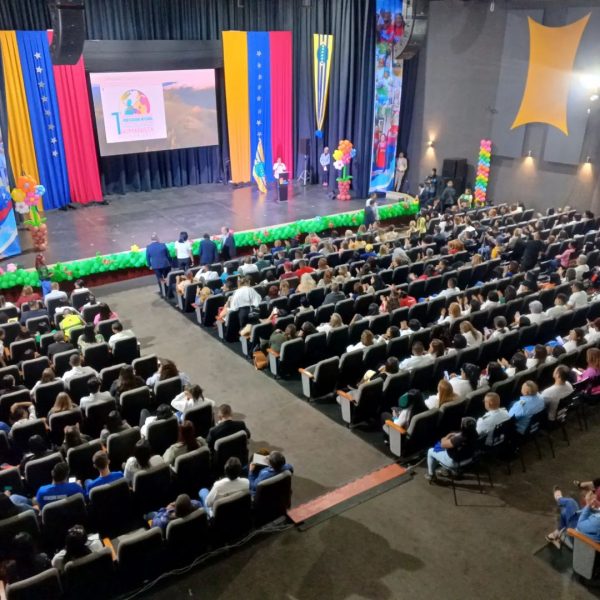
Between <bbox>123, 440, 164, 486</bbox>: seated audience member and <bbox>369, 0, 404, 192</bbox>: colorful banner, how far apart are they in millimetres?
14072

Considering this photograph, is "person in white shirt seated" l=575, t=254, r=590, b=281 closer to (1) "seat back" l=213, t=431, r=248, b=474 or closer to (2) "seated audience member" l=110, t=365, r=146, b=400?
(1) "seat back" l=213, t=431, r=248, b=474

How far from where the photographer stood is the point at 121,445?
562 cm

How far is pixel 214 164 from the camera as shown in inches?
754

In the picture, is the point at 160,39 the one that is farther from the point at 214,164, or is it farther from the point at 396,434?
the point at 396,434

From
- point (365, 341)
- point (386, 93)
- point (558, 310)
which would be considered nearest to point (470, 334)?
point (365, 341)

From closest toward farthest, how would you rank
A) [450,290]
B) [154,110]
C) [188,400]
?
[188,400] → [450,290] → [154,110]

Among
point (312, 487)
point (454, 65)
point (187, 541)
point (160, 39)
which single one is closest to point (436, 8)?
point (454, 65)

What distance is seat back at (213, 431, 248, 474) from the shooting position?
5.56 m

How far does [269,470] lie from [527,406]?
2615 millimetres

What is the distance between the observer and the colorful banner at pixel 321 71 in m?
17.8

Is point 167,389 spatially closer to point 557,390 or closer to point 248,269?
point 557,390

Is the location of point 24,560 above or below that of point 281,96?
below

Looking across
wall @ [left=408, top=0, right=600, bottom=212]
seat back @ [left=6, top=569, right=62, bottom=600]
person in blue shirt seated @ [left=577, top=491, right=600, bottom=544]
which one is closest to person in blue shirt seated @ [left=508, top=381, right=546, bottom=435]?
person in blue shirt seated @ [left=577, top=491, right=600, bottom=544]

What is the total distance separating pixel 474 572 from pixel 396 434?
5.22 feet
